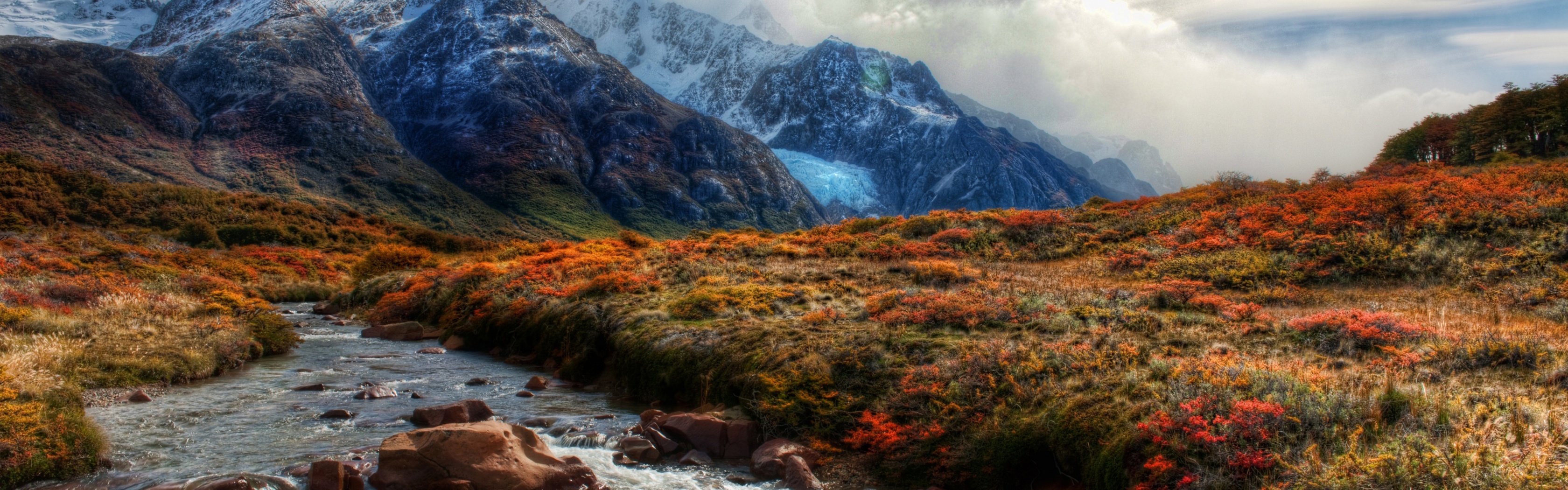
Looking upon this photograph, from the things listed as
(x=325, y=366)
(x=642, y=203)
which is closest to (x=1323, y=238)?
(x=325, y=366)

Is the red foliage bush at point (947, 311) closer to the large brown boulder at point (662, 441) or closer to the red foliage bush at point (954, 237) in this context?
the large brown boulder at point (662, 441)

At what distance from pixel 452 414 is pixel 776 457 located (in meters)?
6.01

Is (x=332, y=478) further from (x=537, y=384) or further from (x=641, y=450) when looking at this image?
(x=537, y=384)

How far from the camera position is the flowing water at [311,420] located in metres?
9.79

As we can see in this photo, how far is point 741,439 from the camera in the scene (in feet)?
36.3

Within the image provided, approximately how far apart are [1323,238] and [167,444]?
90.1 ft

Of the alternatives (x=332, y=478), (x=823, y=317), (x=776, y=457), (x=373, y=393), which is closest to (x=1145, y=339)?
(x=823, y=317)

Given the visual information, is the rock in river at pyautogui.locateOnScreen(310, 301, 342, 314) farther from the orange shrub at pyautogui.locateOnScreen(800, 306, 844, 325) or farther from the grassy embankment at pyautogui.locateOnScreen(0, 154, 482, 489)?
the orange shrub at pyautogui.locateOnScreen(800, 306, 844, 325)

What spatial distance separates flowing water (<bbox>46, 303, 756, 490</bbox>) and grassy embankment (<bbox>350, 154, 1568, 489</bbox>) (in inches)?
72.5

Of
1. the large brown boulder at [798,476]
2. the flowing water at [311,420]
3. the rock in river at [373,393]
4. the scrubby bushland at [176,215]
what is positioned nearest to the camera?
the large brown boulder at [798,476]

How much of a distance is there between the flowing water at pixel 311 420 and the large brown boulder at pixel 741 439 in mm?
523

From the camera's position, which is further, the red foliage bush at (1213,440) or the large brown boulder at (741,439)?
the large brown boulder at (741,439)

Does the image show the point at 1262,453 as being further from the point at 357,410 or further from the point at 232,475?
the point at 357,410

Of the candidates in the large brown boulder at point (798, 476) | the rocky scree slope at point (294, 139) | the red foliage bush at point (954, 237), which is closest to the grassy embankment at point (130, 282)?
the large brown boulder at point (798, 476)
